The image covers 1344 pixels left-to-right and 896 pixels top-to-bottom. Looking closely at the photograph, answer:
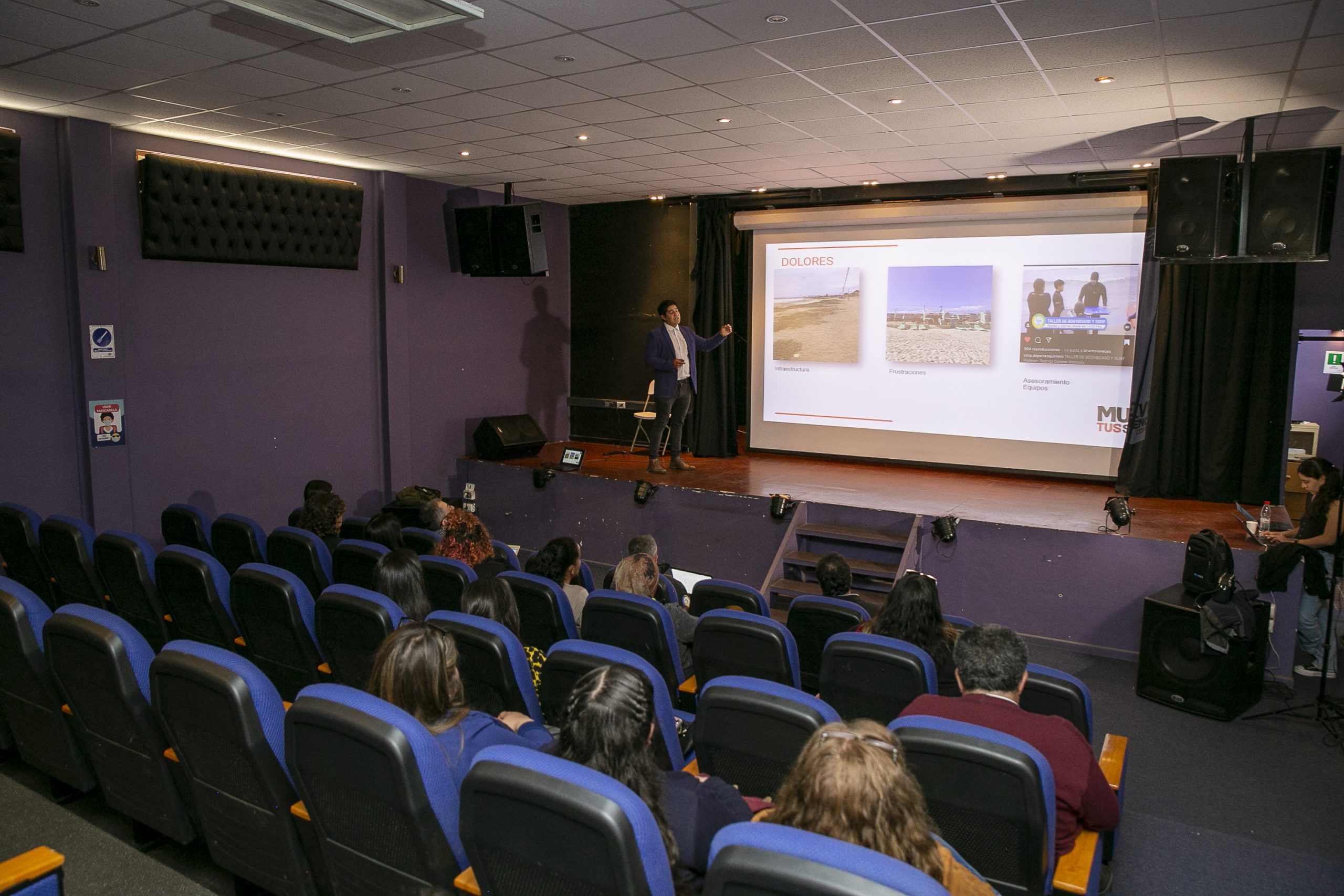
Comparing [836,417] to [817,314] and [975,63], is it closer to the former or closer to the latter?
[817,314]

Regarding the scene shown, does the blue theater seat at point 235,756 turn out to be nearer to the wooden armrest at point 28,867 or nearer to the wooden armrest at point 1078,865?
the wooden armrest at point 28,867

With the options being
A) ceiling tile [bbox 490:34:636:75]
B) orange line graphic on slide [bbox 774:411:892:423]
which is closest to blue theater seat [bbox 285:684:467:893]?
ceiling tile [bbox 490:34:636:75]

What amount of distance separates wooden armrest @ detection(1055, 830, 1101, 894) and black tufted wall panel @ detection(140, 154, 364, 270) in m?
6.80

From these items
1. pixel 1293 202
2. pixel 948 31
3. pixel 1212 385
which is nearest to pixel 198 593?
pixel 948 31

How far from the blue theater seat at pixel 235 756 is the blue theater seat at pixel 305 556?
6.80 ft


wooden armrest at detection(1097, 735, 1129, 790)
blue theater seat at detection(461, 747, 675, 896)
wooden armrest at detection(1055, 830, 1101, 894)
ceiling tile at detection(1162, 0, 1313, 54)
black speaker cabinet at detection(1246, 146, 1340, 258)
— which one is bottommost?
wooden armrest at detection(1097, 735, 1129, 790)

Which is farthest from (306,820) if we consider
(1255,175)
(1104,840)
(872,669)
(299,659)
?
(1255,175)

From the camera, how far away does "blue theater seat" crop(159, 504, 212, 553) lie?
17.1ft

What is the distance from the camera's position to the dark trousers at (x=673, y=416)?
8477mm

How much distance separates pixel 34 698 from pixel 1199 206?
6412mm

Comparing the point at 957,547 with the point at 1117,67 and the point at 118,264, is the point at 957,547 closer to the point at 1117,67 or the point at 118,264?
the point at 1117,67

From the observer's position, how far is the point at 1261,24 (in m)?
3.78

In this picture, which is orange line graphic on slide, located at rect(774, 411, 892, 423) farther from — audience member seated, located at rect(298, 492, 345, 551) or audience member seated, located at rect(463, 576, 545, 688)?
audience member seated, located at rect(463, 576, 545, 688)

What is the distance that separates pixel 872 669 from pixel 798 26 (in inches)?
108
